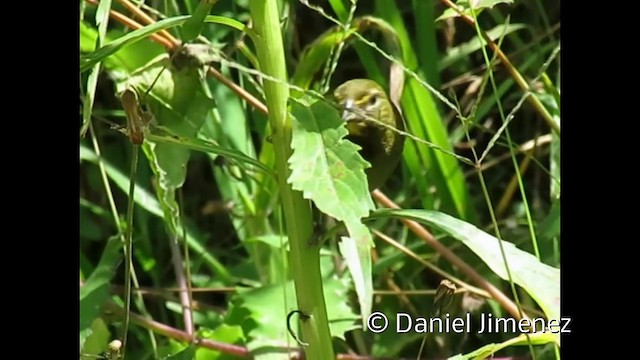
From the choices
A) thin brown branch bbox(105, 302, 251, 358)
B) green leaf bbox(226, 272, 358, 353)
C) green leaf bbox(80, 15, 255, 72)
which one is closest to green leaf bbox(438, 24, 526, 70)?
green leaf bbox(226, 272, 358, 353)

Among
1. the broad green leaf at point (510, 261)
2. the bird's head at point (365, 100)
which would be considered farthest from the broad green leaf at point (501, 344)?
the bird's head at point (365, 100)

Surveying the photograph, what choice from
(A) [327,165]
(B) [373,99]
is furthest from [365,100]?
(A) [327,165]

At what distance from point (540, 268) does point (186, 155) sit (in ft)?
1.43

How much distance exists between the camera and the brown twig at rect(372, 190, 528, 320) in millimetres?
1283

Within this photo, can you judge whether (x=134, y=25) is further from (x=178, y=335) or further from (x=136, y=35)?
(x=178, y=335)

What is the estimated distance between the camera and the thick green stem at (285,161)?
94cm

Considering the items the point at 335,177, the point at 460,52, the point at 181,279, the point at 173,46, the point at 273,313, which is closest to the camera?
the point at 335,177

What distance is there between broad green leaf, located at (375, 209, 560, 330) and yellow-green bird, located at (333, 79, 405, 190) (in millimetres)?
157

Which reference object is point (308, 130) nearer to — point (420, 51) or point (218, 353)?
point (218, 353)

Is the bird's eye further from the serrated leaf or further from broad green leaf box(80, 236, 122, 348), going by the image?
broad green leaf box(80, 236, 122, 348)

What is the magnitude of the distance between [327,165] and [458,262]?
1.65 ft

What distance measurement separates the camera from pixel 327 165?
0.88 metres

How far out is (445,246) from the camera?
1433mm
